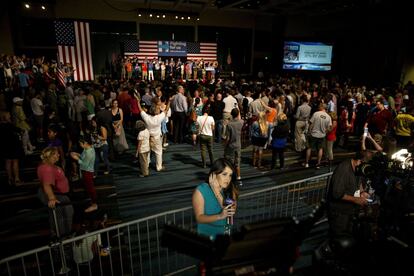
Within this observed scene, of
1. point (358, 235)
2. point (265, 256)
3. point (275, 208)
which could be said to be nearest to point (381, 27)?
point (275, 208)

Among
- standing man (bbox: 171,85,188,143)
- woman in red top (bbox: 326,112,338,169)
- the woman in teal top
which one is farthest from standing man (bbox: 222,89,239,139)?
the woman in teal top

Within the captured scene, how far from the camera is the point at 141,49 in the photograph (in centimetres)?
2030

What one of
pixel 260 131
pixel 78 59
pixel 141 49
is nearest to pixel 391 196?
pixel 260 131

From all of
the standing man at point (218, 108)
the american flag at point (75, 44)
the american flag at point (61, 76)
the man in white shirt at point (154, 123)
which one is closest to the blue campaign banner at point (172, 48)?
the american flag at point (75, 44)

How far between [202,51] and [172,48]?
7.41ft

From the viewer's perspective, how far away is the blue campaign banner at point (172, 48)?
818 inches

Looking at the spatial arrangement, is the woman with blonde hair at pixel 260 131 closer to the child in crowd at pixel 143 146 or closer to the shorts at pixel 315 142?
the shorts at pixel 315 142

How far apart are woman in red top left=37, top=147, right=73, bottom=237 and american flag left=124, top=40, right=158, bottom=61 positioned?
56.1 feet

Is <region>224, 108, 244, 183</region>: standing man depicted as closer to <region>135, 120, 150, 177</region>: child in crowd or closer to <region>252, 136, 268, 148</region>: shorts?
<region>252, 136, 268, 148</region>: shorts

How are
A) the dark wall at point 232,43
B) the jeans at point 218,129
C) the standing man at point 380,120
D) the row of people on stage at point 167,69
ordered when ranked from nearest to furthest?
the standing man at point 380,120 < the jeans at point 218,129 < the row of people on stage at point 167,69 < the dark wall at point 232,43

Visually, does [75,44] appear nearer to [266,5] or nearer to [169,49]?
[169,49]

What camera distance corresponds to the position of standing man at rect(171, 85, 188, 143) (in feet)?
29.3

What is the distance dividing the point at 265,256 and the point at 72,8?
20553 mm

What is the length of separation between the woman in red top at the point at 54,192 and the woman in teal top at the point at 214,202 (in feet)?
7.30
